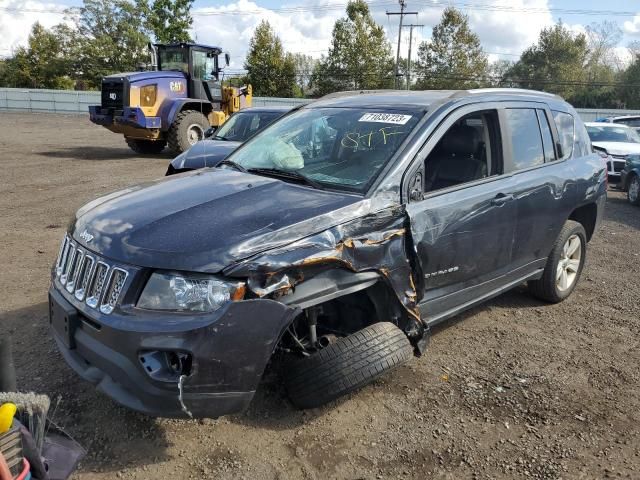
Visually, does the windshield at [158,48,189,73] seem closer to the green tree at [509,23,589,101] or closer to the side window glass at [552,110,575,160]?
the side window glass at [552,110,575,160]

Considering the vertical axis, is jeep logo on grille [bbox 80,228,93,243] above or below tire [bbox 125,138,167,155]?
above

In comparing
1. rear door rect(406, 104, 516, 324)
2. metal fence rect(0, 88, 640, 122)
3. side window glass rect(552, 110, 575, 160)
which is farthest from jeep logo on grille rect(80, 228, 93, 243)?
metal fence rect(0, 88, 640, 122)

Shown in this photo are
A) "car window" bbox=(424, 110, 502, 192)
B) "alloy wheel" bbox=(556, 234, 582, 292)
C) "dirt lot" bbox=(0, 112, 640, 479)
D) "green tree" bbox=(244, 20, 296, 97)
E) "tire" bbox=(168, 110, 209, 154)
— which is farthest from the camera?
"green tree" bbox=(244, 20, 296, 97)

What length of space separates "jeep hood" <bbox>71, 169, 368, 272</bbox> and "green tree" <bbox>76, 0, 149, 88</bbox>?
57.8 meters

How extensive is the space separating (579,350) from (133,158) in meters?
13.8

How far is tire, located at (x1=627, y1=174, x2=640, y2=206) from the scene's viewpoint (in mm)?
10438

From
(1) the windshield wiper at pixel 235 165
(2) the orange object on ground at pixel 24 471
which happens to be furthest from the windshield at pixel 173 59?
(2) the orange object on ground at pixel 24 471

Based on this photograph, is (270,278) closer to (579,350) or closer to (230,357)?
(230,357)

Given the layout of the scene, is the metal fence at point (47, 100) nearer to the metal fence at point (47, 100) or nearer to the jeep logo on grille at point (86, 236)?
the metal fence at point (47, 100)

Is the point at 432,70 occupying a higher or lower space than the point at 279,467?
higher

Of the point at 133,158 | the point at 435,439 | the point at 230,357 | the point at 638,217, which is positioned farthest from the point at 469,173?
the point at 133,158

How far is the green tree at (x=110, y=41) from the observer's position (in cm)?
5666

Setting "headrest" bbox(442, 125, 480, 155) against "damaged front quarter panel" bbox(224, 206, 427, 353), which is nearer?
"damaged front quarter panel" bbox(224, 206, 427, 353)

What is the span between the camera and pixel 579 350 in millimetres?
4086
